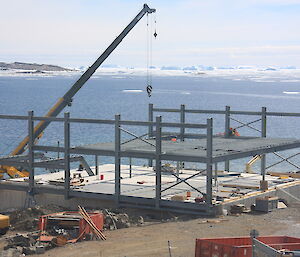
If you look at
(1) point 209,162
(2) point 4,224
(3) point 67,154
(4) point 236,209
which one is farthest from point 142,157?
(2) point 4,224

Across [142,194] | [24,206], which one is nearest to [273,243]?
[142,194]

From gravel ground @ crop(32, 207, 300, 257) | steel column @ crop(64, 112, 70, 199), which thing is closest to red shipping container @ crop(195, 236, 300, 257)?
gravel ground @ crop(32, 207, 300, 257)

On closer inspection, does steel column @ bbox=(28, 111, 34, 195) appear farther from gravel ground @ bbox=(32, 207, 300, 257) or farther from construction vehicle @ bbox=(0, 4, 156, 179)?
gravel ground @ bbox=(32, 207, 300, 257)

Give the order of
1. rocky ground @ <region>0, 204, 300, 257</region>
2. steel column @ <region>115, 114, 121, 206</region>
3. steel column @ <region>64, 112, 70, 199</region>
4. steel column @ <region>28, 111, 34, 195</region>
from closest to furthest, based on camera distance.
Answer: rocky ground @ <region>0, 204, 300, 257</region>, steel column @ <region>115, 114, 121, 206</region>, steel column @ <region>64, 112, 70, 199</region>, steel column @ <region>28, 111, 34, 195</region>

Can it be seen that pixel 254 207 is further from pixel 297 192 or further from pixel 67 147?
pixel 67 147

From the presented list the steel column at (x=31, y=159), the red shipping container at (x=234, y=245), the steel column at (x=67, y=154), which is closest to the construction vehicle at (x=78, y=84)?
the steel column at (x=31, y=159)

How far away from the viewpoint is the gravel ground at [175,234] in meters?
30.6

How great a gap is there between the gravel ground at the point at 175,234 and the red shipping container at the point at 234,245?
7.11 feet

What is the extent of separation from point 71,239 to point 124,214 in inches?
176

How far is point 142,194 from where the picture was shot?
1594 inches

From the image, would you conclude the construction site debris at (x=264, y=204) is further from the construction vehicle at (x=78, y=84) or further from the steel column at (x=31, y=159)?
the construction vehicle at (x=78, y=84)

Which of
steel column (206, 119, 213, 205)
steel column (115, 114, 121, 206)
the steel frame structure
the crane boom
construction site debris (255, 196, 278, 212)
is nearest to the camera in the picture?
steel column (206, 119, 213, 205)

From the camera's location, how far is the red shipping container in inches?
1034

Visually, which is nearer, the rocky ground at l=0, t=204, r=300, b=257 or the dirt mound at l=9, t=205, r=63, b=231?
the rocky ground at l=0, t=204, r=300, b=257
